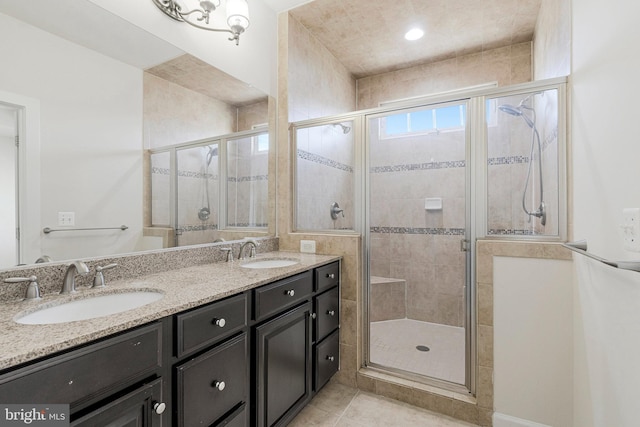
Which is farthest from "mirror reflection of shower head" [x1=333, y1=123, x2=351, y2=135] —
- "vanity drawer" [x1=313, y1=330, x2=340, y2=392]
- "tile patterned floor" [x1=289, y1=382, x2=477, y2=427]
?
"tile patterned floor" [x1=289, y1=382, x2=477, y2=427]

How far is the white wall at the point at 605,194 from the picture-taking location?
883mm

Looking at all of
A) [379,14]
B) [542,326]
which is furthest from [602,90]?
[379,14]

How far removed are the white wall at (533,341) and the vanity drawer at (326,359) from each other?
95 centimetres

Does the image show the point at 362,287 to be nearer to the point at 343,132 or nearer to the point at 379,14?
the point at 343,132

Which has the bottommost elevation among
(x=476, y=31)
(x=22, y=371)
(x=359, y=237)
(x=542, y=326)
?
(x=542, y=326)

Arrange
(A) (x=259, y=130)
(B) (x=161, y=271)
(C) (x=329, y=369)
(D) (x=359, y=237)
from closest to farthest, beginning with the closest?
(B) (x=161, y=271) → (C) (x=329, y=369) → (D) (x=359, y=237) → (A) (x=259, y=130)

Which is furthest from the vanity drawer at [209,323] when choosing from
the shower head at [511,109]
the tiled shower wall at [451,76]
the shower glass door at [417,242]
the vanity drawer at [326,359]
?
the tiled shower wall at [451,76]

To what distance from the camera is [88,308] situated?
1.12m

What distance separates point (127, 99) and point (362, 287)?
1.79m

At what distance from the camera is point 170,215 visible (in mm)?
1654

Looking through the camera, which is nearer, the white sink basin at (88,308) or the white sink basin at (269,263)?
the white sink basin at (88,308)

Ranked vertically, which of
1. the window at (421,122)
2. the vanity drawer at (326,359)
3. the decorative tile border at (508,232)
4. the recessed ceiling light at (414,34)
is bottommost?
the vanity drawer at (326,359)

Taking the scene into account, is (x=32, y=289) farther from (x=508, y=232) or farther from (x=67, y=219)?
(x=508, y=232)

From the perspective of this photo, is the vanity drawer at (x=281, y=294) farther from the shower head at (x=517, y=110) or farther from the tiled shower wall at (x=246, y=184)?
the shower head at (x=517, y=110)
